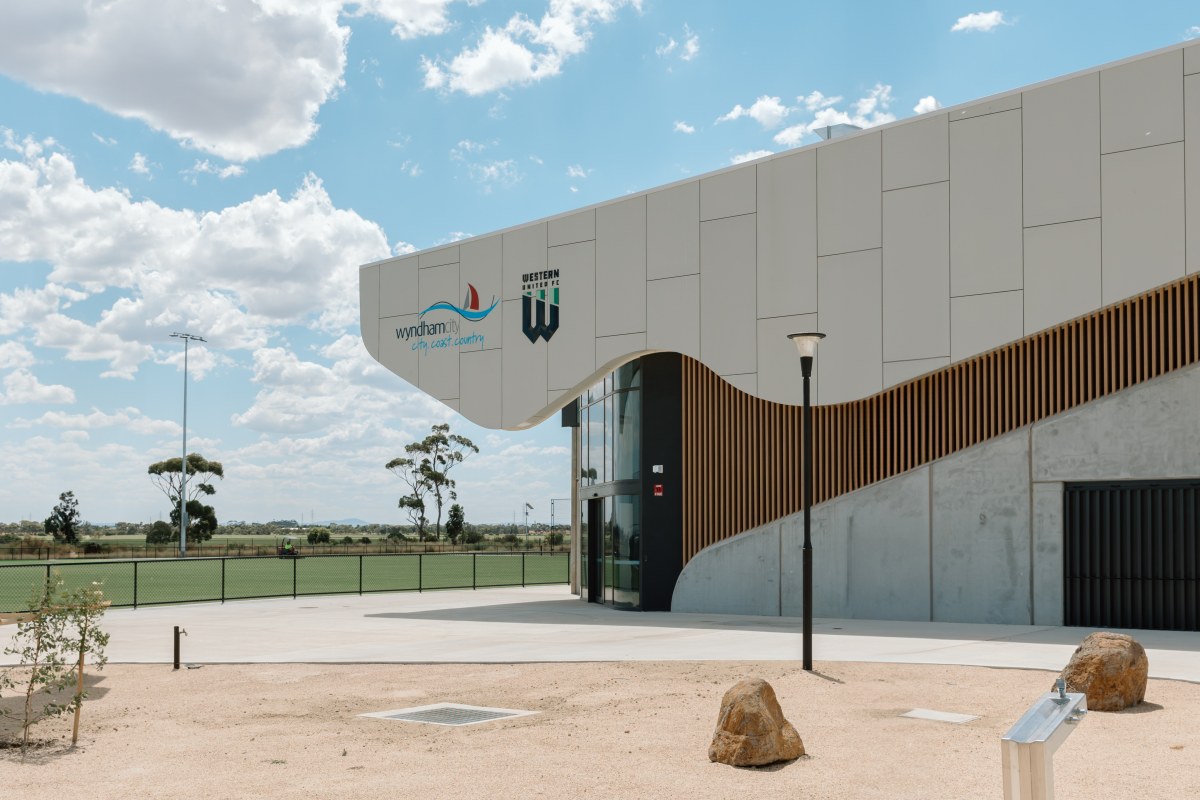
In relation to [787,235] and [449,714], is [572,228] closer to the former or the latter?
[787,235]

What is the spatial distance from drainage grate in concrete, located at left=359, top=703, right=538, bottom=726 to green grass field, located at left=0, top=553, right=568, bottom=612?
71.6ft

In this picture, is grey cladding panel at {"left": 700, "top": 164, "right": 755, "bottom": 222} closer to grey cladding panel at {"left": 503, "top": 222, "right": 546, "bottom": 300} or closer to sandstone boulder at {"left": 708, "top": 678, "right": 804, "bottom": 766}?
grey cladding panel at {"left": 503, "top": 222, "right": 546, "bottom": 300}

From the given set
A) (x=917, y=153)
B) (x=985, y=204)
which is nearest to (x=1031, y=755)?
(x=985, y=204)

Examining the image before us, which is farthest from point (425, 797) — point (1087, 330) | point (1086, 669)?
point (1087, 330)

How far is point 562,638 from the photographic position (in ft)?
65.2

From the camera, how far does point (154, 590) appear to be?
1684 inches

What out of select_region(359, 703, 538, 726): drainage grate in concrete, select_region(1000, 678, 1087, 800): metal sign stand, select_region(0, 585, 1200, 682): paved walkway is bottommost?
select_region(0, 585, 1200, 682): paved walkway

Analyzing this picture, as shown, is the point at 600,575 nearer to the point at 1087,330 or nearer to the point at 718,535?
the point at 718,535

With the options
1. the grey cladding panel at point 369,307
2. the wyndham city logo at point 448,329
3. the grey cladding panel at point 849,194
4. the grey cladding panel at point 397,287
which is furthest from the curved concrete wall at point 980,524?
the grey cladding panel at point 369,307

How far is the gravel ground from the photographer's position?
8.76 metres

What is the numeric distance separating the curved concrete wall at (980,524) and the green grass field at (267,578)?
13.4 m

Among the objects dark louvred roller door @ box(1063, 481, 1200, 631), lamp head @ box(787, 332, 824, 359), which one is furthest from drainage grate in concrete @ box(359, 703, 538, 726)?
dark louvred roller door @ box(1063, 481, 1200, 631)

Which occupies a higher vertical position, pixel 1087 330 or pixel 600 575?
pixel 1087 330

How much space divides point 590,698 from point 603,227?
15852 mm
